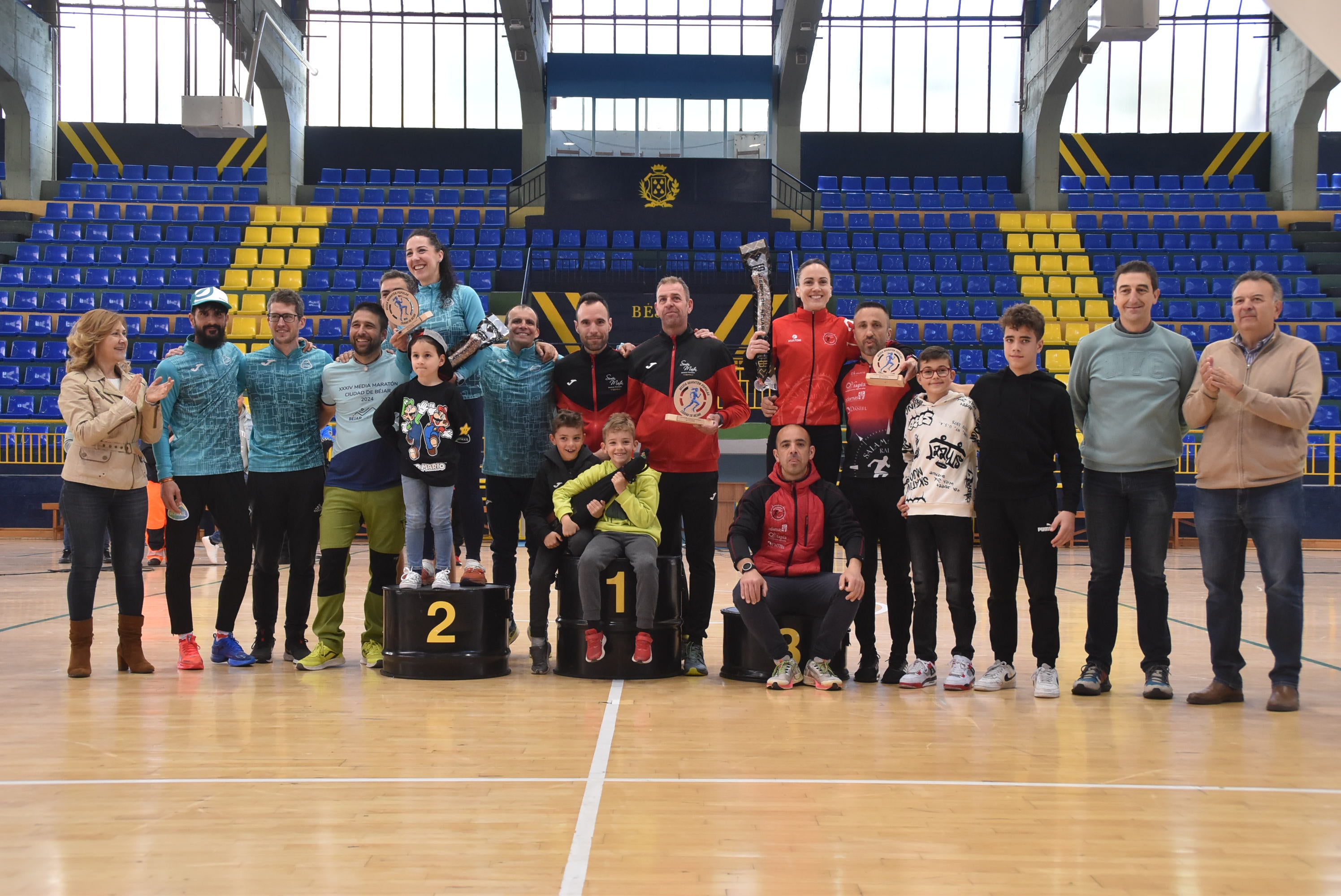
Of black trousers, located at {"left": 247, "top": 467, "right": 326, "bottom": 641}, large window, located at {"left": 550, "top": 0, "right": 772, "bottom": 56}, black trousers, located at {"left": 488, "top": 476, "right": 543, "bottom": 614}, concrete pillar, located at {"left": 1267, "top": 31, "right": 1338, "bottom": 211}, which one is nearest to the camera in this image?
black trousers, located at {"left": 247, "top": 467, "right": 326, "bottom": 641}

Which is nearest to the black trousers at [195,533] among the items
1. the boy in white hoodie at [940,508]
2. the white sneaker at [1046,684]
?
the boy in white hoodie at [940,508]

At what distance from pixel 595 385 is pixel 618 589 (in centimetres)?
101

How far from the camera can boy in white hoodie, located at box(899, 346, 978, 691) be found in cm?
479

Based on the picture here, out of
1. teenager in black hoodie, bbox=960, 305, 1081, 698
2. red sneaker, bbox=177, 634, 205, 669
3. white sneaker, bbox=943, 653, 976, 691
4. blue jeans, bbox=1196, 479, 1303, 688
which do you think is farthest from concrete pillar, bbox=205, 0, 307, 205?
blue jeans, bbox=1196, 479, 1303, 688

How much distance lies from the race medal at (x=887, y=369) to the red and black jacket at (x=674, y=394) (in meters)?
0.61

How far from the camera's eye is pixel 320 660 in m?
5.20

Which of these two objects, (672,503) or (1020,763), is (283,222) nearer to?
(672,503)

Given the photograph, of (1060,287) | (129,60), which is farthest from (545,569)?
(129,60)

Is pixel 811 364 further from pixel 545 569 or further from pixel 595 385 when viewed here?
pixel 545 569

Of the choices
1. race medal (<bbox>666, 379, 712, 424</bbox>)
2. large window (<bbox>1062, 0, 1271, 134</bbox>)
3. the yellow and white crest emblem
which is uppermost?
large window (<bbox>1062, 0, 1271, 134</bbox>)

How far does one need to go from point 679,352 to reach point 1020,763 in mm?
2456

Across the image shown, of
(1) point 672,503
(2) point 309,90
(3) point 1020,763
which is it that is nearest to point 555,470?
(1) point 672,503

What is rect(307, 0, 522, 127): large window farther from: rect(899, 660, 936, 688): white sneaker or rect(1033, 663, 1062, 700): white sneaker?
rect(1033, 663, 1062, 700): white sneaker

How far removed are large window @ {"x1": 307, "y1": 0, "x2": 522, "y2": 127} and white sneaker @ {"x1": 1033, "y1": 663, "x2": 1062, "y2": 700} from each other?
22.6m
